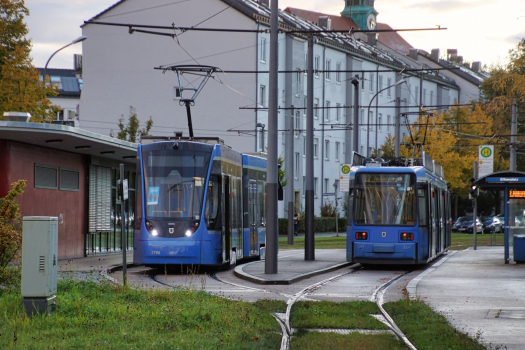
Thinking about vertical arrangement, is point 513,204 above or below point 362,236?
above

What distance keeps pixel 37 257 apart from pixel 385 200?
46.6 feet

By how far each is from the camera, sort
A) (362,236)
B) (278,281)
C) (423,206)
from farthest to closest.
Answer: (423,206), (362,236), (278,281)

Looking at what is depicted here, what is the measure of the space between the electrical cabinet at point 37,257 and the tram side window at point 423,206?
14376mm

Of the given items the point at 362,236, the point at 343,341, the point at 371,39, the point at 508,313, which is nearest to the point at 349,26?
the point at 371,39

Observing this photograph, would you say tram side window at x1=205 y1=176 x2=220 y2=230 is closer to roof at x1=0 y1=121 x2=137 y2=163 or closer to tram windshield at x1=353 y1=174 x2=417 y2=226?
roof at x1=0 y1=121 x2=137 y2=163

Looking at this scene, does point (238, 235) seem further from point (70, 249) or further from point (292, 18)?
point (292, 18)

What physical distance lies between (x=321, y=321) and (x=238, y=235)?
1177cm

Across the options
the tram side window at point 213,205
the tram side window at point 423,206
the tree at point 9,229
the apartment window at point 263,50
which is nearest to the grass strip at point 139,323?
the tree at point 9,229

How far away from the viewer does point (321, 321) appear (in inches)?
425

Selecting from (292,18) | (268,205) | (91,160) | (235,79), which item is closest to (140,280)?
(268,205)

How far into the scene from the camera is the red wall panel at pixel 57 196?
A: 2230cm

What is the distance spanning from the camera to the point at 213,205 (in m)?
20.2

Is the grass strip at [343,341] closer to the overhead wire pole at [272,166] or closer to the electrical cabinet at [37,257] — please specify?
the electrical cabinet at [37,257]

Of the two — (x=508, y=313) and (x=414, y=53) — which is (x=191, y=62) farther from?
(x=508, y=313)
